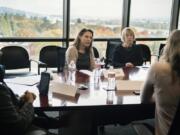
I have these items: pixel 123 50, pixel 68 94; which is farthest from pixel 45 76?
pixel 123 50

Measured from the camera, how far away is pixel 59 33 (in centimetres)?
524

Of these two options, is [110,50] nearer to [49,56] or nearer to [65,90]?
[49,56]

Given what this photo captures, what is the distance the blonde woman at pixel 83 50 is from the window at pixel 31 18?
154 centimetres

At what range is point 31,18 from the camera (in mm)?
5051

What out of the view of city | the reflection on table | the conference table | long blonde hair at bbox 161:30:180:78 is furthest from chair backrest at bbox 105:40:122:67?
long blonde hair at bbox 161:30:180:78

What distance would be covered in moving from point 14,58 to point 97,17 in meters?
1.85

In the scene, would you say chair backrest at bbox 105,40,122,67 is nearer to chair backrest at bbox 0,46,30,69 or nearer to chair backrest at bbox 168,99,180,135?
chair backrest at bbox 0,46,30,69

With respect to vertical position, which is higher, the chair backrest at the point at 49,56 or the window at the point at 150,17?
the window at the point at 150,17

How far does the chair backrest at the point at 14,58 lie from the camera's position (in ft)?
14.3

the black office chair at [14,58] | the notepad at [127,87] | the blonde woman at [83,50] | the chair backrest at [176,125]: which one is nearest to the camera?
the chair backrest at [176,125]

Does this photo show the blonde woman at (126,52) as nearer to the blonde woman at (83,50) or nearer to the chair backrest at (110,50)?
the chair backrest at (110,50)

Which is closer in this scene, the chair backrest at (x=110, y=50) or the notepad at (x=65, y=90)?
the notepad at (x=65, y=90)

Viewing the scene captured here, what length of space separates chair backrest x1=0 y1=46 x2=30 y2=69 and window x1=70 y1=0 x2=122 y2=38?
1133 millimetres

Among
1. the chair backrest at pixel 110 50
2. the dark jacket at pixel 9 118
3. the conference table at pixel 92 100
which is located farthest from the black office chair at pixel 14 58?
the dark jacket at pixel 9 118
